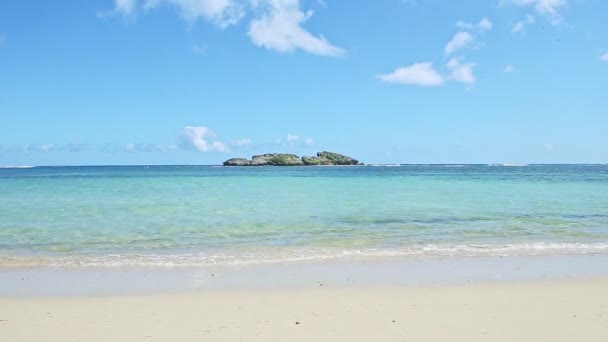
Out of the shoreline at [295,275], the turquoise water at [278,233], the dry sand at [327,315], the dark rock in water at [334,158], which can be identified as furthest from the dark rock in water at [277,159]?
the dry sand at [327,315]

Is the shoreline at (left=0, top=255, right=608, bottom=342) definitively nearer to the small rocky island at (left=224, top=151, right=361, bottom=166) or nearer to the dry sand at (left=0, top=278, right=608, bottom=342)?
the dry sand at (left=0, top=278, right=608, bottom=342)

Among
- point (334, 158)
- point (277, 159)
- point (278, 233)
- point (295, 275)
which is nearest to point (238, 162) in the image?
point (277, 159)

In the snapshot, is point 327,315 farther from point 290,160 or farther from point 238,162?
point 238,162

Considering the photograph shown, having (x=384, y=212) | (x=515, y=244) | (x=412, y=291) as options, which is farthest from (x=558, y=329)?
(x=384, y=212)

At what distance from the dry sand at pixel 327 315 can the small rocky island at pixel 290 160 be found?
5142 inches

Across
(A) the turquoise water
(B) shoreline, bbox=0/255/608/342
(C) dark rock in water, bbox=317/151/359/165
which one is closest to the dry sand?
(B) shoreline, bbox=0/255/608/342

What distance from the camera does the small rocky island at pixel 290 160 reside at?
138m

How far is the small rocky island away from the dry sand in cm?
13061

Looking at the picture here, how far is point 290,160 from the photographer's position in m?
137

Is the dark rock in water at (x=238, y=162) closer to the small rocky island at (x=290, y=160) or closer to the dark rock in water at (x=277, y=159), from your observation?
the small rocky island at (x=290, y=160)

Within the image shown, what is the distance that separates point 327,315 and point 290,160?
433 feet

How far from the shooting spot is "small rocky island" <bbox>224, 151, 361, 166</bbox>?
13812 cm

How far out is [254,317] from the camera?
5.19 metres

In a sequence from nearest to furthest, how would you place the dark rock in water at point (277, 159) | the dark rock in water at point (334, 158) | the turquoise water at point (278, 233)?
the turquoise water at point (278, 233)
the dark rock in water at point (277, 159)
the dark rock in water at point (334, 158)
